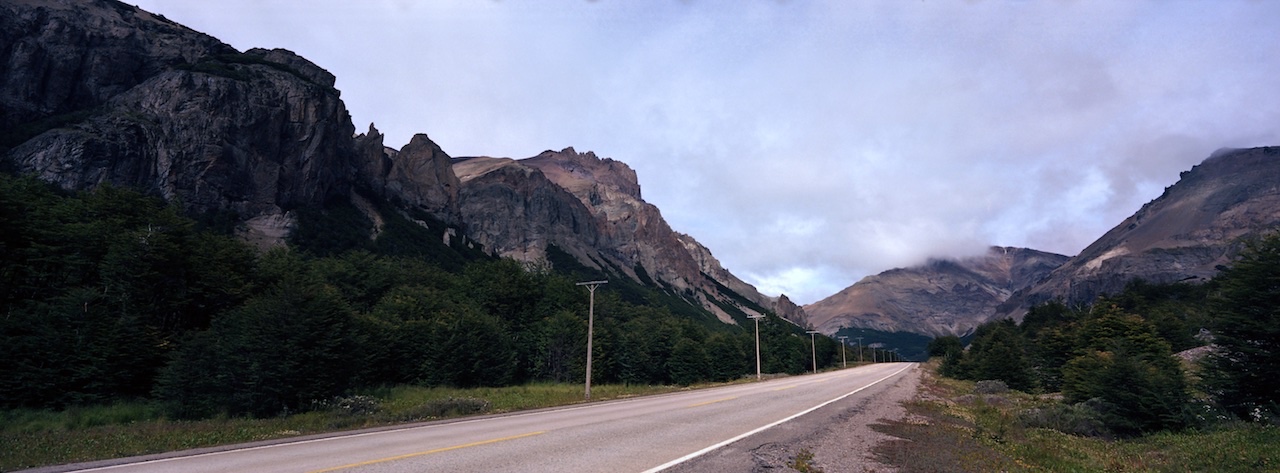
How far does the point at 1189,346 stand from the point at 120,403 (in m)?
74.8

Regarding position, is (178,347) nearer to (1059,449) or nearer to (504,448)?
(504,448)

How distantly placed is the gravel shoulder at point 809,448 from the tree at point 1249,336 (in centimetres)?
1198

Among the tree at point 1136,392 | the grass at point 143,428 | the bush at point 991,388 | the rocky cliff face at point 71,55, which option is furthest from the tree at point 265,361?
the rocky cliff face at point 71,55

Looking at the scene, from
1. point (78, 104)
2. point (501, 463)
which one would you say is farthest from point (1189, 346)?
point (78, 104)

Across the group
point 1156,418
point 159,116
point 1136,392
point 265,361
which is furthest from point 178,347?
point 159,116

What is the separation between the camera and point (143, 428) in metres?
17.3

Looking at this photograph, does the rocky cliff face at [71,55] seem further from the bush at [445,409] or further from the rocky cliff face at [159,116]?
the bush at [445,409]

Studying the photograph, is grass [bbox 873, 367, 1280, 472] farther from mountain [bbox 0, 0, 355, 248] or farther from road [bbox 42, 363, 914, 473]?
mountain [bbox 0, 0, 355, 248]

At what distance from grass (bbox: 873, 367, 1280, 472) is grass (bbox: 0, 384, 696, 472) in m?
15.6

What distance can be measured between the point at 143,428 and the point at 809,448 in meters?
19.0

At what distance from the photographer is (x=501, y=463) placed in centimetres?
1030

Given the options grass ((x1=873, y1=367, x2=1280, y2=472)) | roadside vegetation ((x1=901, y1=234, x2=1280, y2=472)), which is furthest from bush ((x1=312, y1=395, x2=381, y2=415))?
roadside vegetation ((x1=901, y1=234, x2=1280, y2=472))

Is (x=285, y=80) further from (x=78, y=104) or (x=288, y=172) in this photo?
(x=78, y=104)

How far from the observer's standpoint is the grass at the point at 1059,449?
1189 centimetres
